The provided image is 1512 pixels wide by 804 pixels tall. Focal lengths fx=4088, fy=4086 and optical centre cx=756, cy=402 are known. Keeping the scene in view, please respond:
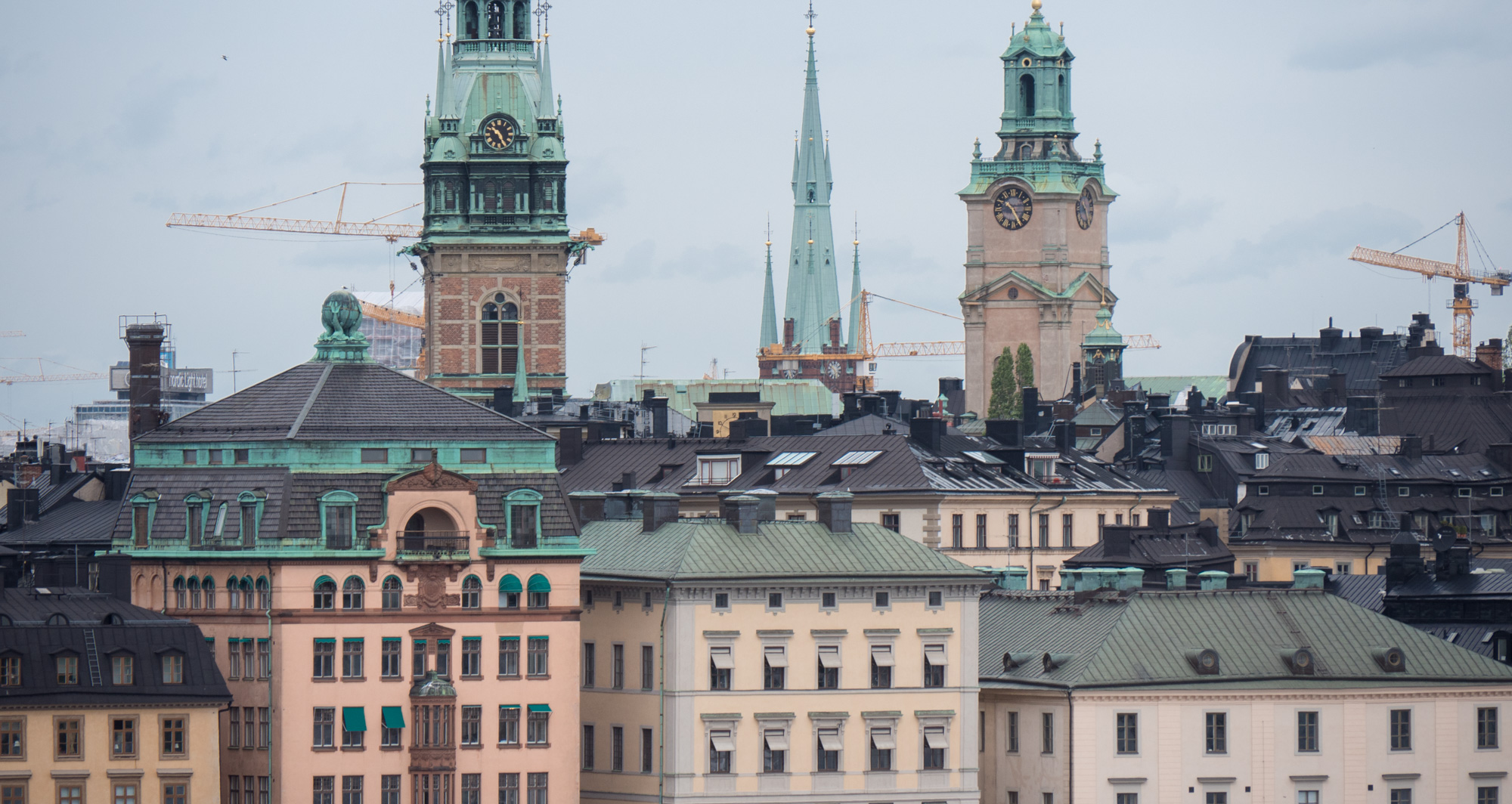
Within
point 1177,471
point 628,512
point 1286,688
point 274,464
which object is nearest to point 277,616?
point 274,464

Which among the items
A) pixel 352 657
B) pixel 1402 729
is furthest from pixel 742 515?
pixel 1402 729

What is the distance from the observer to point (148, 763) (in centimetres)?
11312

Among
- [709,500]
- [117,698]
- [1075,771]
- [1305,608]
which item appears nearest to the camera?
[117,698]

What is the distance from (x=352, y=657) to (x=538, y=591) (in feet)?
19.1

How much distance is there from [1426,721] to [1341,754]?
3146 mm

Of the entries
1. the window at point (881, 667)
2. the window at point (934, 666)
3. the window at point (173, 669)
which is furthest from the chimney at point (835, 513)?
the window at point (173, 669)

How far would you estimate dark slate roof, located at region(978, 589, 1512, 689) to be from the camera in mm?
124188

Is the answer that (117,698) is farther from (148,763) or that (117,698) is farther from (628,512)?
(628,512)

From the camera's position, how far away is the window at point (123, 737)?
113062mm

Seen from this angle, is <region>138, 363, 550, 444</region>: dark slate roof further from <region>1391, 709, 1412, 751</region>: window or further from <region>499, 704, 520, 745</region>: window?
<region>1391, 709, 1412, 751</region>: window

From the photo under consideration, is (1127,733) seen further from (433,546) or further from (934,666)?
(433,546)

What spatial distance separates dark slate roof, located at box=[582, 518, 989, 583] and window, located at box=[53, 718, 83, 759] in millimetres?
17846

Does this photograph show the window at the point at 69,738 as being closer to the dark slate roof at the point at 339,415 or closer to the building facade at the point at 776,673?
the dark slate roof at the point at 339,415

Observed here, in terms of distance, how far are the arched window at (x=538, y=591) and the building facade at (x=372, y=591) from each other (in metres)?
0.05
